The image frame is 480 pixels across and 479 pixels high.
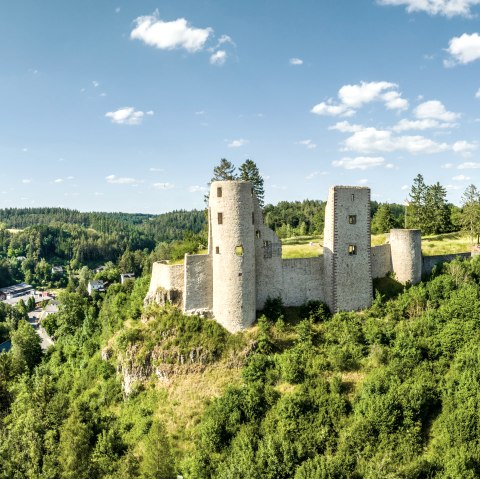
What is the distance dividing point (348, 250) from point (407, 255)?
6412 mm

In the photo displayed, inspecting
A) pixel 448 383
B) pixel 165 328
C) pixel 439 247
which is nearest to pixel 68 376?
pixel 165 328

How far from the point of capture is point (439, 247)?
47781 mm

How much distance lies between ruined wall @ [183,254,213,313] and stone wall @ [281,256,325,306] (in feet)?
20.5

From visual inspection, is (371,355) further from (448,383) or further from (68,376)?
(68,376)

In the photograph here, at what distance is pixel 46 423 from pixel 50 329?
41.4 m

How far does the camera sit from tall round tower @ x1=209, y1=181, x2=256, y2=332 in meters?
32.4

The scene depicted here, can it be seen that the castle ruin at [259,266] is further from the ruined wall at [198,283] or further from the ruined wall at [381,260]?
the ruined wall at [381,260]

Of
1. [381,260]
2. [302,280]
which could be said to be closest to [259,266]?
[302,280]

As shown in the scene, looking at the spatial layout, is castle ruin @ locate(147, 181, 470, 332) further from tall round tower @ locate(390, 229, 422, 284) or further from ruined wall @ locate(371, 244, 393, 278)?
ruined wall @ locate(371, 244, 393, 278)

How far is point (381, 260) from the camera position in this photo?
38.6 meters

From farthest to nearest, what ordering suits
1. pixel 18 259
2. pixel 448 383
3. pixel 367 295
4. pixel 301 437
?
pixel 18 259 → pixel 367 295 → pixel 448 383 → pixel 301 437

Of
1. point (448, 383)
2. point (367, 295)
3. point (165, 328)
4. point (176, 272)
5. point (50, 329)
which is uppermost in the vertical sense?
point (176, 272)

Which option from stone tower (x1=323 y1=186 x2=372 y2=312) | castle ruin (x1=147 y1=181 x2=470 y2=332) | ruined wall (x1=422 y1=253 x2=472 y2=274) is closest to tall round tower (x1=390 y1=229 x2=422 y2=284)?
castle ruin (x1=147 y1=181 x2=470 y2=332)

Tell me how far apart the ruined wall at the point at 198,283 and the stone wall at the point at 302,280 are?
626cm
